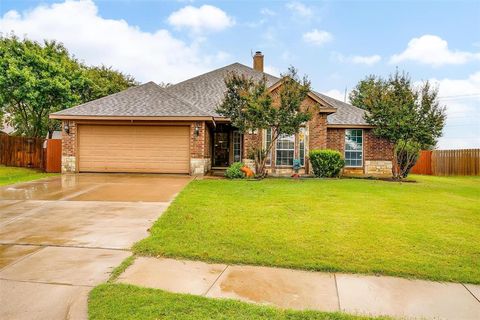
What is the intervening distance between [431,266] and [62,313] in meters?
4.59

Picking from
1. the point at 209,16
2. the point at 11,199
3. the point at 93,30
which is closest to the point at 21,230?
the point at 11,199

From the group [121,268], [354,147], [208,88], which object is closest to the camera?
[121,268]

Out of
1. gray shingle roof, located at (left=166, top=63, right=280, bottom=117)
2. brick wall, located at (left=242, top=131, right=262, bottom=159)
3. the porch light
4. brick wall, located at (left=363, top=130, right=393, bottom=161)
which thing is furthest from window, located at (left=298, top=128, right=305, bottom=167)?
the porch light

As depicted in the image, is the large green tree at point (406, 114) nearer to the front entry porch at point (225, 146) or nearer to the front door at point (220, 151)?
the front entry porch at point (225, 146)

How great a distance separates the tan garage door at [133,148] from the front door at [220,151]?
361 centimetres

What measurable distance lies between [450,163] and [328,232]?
19.1 meters

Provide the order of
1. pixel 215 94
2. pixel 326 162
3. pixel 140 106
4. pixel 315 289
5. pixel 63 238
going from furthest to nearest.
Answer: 1. pixel 215 94
2. pixel 140 106
3. pixel 326 162
4. pixel 63 238
5. pixel 315 289

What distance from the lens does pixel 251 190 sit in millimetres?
10602

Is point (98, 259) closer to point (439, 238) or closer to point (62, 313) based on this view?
A: point (62, 313)

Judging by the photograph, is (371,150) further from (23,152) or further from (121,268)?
(23,152)

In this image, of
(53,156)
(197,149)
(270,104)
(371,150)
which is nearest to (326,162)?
(270,104)

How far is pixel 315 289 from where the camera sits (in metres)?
3.89

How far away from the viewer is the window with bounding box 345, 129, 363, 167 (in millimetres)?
17734

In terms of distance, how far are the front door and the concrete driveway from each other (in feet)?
26.1
